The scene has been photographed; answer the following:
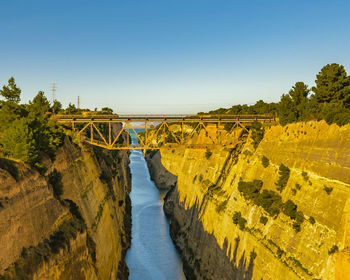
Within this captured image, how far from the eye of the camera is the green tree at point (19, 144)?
21203 mm

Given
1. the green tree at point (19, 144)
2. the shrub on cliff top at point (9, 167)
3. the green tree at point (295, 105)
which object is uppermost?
the green tree at point (295, 105)

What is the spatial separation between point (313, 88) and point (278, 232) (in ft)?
63.7

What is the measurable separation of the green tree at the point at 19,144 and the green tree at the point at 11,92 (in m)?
13.0

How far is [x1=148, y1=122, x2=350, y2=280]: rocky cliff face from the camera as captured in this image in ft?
72.7

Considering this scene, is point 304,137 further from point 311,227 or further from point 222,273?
point 222,273

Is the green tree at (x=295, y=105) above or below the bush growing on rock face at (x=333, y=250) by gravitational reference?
above

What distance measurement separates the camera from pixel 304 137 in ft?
97.5

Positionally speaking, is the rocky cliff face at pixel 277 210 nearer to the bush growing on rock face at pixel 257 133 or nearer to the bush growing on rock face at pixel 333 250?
the bush growing on rock face at pixel 333 250

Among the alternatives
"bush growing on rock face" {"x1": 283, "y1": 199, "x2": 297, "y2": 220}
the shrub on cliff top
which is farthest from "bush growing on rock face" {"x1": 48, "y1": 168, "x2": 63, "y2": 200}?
"bush growing on rock face" {"x1": 283, "y1": 199, "x2": 297, "y2": 220}

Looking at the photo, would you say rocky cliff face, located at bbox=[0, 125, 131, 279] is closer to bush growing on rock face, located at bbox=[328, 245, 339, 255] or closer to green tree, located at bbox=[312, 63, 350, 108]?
bush growing on rock face, located at bbox=[328, 245, 339, 255]

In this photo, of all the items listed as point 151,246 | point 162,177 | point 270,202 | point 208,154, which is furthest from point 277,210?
point 162,177

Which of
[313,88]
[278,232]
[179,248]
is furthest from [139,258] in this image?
[313,88]

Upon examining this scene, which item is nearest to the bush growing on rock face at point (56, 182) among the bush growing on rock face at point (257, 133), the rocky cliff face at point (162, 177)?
the bush growing on rock face at point (257, 133)

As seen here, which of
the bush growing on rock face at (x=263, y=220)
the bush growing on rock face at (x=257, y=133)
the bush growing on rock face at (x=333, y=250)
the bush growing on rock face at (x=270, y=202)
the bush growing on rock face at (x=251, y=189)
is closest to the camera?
the bush growing on rock face at (x=333, y=250)
